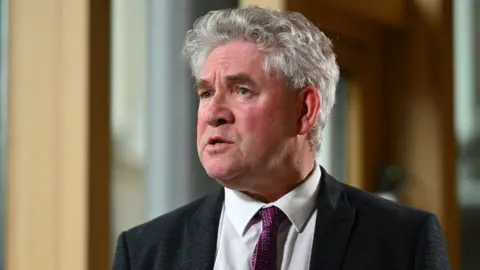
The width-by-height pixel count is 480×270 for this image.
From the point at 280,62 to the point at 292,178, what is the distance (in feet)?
0.54

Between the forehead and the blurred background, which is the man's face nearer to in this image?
the forehead

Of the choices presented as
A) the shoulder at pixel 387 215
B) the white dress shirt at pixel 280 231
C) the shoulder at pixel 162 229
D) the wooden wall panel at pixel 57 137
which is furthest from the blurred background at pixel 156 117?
the shoulder at pixel 387 215

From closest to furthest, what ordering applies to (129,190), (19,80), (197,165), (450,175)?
(19,80)
(129,190)
(197,165)
(450,175)

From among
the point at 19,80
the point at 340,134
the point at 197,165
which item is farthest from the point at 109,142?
the point at 340,134

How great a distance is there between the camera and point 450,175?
217 centimetres

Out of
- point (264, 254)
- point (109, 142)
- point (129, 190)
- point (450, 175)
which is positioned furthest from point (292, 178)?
point (450, 175)

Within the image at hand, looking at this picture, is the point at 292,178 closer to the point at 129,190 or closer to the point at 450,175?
the point at 129,190

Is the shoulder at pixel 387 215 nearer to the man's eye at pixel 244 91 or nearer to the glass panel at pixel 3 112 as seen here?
the man's eye at pixel 244 91

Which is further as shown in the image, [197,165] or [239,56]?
[197,165]

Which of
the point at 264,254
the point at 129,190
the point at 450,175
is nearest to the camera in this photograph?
the point at 264,254

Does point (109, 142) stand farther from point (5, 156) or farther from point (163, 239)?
point (163, 239)

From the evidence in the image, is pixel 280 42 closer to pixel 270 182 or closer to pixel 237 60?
pixel 237 60

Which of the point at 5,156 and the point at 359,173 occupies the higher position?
the point at 5,156

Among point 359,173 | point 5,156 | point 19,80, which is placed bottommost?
point 359,173
